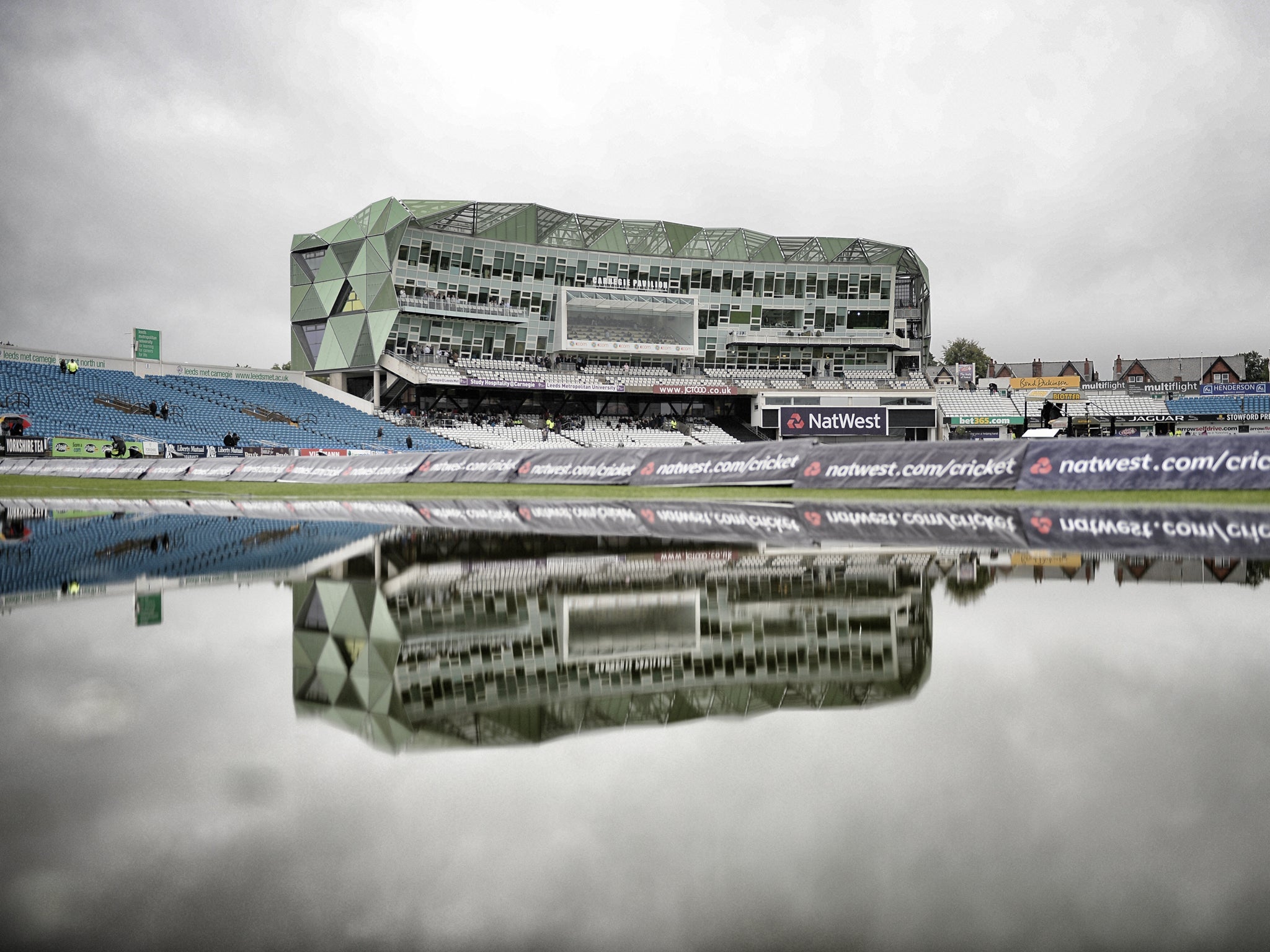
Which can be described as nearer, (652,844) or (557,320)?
(652,844)

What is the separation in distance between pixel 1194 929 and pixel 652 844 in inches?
62.6

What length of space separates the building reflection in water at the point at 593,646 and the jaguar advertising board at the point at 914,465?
1470 cm

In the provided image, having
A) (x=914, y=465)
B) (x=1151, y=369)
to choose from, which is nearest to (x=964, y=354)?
(x=1151, y=369)

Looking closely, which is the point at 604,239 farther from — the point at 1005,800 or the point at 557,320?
the point at 1005,800

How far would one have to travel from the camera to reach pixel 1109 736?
4078 millimetres

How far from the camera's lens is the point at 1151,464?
2180 cm

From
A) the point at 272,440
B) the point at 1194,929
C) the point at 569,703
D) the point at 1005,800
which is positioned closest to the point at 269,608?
the point at 569,703

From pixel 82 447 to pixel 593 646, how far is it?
1954 inches

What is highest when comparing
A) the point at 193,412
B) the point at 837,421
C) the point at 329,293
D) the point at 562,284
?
the point at 562,284

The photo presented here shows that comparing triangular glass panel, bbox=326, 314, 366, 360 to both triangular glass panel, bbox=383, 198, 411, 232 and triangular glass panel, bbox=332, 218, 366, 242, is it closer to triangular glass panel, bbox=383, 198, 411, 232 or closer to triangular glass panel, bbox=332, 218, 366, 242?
triangular glass panel, bbox=332, 218, 366, 242

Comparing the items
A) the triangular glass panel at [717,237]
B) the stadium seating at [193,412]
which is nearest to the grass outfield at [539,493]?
the stadium seating at [193,412]

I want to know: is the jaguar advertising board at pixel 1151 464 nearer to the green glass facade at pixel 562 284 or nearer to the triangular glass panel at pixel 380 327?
the triangular glass panel at pixel 380 327

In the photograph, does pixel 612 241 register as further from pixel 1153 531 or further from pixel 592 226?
pixel 1153 531

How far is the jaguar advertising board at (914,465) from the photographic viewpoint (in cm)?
2420
